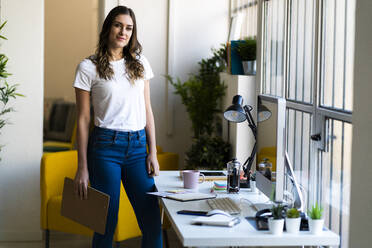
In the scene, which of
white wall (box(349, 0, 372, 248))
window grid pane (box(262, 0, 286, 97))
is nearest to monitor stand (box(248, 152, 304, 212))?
white wall (box(349, 0, 372, 248))

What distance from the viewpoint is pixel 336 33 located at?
265 centimetres

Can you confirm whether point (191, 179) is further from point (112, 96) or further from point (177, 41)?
point (177, 41)

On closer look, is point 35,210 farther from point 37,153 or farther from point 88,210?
point 88,210

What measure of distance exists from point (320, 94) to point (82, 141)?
3.94 feet

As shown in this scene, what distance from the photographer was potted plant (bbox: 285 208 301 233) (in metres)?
2.04

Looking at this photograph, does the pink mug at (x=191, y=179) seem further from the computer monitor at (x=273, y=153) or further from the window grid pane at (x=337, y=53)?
the window grid pane at (x=337, y=53)

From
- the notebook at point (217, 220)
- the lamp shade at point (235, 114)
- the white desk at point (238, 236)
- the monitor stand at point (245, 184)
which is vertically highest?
the lamp shade at point (235, 114)

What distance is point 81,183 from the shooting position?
9.32ft

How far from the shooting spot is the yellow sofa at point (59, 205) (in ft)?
13.2

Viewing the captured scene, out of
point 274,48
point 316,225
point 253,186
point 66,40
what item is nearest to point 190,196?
point 253,186

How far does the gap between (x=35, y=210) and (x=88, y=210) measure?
203cm

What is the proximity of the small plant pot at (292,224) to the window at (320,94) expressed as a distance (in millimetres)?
520


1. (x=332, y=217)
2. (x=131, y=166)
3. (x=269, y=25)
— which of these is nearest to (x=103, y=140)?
(x=131, y=166)

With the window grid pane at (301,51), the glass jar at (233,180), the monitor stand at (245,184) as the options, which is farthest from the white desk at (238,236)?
the window grid pane at (301,51)
